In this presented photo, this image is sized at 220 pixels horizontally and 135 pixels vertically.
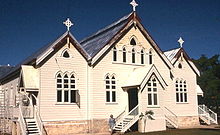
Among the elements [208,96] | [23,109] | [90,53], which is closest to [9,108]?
[23,109]

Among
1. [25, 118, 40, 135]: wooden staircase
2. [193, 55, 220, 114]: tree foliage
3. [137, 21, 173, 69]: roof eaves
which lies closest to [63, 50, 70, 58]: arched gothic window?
[25, 118, 40, 135]: wooden staircase

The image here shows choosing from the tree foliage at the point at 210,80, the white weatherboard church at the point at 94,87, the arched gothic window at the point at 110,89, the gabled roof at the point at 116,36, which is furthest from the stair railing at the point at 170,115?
the tree foliage at the point at 210,80

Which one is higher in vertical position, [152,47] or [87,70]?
[152,47]

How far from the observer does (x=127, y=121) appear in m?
27.4

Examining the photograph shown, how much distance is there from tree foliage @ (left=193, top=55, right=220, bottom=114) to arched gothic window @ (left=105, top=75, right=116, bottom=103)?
88.6ft

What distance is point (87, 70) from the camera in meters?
28.1

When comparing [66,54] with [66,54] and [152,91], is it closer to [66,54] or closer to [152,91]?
[66,54]

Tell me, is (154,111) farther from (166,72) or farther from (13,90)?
(13,90)

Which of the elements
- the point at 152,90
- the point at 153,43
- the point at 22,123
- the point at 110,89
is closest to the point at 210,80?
the point at 153,43

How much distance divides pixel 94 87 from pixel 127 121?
14.0 ft

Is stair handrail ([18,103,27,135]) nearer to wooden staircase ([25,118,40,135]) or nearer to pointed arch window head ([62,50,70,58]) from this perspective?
wooden staircase ([25,118,40,135])

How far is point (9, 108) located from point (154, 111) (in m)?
13.8

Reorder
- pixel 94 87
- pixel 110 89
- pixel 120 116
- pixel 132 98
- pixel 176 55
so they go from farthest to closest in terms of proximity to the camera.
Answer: pixel 176 55 → pixel 132 98 → pixel 110 89 → pixel 120 116 → pixel 94 87

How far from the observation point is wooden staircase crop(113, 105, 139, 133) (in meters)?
26.4
